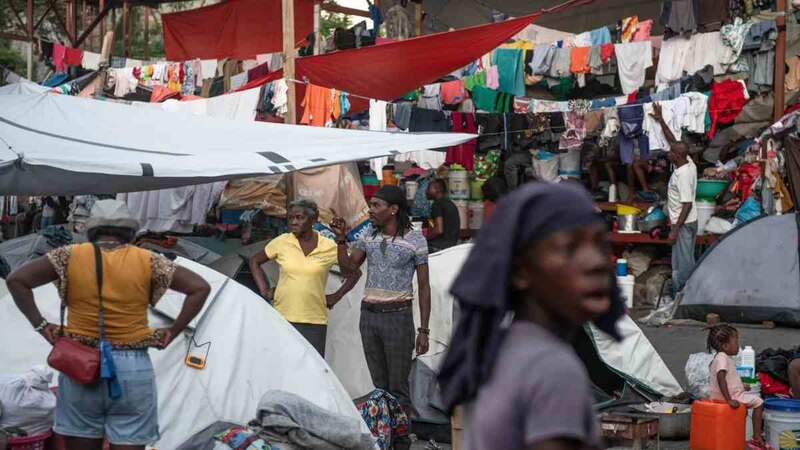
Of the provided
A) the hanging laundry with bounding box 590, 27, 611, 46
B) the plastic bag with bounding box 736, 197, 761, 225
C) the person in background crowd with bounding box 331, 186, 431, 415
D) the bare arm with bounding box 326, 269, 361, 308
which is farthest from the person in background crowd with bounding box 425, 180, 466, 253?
the person in background crowd with bounding box 331, 186, 431, 415

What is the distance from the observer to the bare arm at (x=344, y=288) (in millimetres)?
7836

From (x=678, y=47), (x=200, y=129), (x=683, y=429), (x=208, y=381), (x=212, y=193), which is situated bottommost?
(x=683, y=429)

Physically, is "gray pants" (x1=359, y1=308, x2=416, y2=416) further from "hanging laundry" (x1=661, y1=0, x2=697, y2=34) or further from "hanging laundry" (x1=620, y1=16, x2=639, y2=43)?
"hanging laundry" (x1=620, y1=16, x2=639, y2=43)

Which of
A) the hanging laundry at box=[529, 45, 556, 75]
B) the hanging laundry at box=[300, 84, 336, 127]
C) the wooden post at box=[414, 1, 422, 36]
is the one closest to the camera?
the hanging laundry at box=[300, 84, 336, 127]

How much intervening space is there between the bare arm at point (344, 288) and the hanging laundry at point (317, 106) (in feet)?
11.8

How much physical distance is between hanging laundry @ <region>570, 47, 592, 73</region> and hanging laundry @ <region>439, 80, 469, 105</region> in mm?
1510

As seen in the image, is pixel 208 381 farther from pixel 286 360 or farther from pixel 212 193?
pixel 212 193

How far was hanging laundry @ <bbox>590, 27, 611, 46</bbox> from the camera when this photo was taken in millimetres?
14266

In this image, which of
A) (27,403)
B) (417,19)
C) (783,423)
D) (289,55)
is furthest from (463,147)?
(27,403)

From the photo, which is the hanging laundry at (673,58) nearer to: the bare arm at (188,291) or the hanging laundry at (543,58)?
the hanging laundry at (543,58)

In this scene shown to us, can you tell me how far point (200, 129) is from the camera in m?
9.59

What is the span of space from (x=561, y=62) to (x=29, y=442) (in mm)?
9879

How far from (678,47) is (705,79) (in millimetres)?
641

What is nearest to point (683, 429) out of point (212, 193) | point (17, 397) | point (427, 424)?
point (427, 424)
